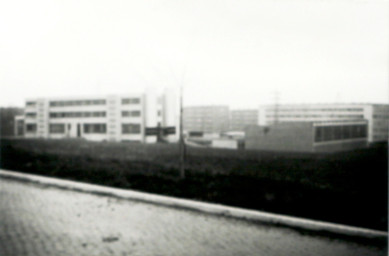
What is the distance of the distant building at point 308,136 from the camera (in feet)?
119

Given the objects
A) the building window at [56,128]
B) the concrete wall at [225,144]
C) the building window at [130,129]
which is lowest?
the concrete wall at [225,144]

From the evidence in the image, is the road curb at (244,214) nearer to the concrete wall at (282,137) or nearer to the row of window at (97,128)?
the row of window at (97,128)

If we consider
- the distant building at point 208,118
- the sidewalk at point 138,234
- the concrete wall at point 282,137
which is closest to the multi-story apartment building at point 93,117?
the sidewalk at point 138,234

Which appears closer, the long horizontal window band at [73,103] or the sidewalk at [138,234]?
the sidewalk at [138,234]

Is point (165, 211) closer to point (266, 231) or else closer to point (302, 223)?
point (266, 231)

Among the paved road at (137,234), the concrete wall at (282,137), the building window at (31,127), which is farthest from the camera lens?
the concrete wall at (282,137)

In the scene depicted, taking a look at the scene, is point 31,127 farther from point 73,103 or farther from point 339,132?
point 339,132

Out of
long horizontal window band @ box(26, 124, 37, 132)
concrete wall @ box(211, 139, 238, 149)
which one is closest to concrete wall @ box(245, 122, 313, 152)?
concrete wall @ box(211, 139, 238, 149)

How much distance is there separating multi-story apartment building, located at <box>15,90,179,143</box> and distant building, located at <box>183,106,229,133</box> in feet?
202

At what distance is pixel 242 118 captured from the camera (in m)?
99.7

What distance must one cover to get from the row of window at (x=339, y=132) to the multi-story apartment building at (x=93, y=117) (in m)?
20.5

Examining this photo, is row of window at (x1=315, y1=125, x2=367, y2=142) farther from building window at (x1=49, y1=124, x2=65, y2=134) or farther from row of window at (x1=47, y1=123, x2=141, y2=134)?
building window at (x1=49, y1=124, x2=65, y2=134)

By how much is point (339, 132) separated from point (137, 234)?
40.6 m

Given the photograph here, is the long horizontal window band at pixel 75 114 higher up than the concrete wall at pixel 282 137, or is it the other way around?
the long horizontal window band at pixel 75 114
